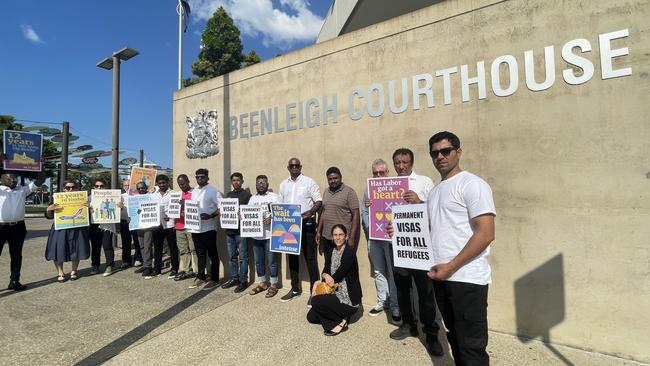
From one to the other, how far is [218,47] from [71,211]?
1938 cm

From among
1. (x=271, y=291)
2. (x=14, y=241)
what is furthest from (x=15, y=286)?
(x=271, y=291)

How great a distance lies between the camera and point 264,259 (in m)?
5.56

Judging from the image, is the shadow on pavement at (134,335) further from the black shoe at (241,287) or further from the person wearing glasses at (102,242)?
the person wearing glasses at (102,242)

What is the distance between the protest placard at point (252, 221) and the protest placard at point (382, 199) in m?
1.92

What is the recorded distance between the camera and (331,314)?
12.6ft

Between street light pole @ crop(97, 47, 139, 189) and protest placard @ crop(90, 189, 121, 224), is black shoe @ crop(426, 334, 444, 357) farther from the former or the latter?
street light pole @ crop(97, 47, 139, 189)

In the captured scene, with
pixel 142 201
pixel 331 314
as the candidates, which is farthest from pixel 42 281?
pixel 331 314

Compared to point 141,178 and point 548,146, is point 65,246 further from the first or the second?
point 548,146

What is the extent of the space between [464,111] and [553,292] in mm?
2196

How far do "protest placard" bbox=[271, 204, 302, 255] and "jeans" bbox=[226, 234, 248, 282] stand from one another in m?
0.78

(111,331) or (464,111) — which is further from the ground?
(464,111)

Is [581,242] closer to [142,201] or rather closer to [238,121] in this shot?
[238,121]

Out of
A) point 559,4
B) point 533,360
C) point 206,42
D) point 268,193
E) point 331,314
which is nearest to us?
point 533,360

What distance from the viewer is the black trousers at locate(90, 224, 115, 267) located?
694 centimetres
